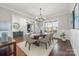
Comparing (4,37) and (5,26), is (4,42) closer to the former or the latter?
(4,37)

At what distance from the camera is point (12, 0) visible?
1545mm

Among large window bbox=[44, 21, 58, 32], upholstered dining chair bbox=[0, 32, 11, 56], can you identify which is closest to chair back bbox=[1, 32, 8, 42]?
upholstered dining chair bbox=[0, 32, 11, 56]

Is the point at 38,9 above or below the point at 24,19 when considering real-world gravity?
above

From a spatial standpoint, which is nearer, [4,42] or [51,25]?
[4,42]

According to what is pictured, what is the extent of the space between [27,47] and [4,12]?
53.4 inches

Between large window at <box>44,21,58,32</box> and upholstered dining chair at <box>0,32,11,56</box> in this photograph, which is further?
large window at <box>44,21,58,32</box>

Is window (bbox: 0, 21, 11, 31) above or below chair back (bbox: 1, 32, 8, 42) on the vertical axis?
above

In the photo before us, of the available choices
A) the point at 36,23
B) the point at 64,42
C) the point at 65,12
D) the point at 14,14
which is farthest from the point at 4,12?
the point at 64,42

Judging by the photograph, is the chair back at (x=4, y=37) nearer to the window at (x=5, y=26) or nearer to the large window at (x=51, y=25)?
the window at (x=5, y=26)

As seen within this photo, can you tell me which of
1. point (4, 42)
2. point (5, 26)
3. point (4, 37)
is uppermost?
point (5, 26)

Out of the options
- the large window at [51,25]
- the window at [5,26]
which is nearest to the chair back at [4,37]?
the window at [5,26]

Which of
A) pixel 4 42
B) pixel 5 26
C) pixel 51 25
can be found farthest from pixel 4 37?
pixel 51 25

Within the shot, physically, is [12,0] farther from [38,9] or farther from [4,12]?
[38,9]

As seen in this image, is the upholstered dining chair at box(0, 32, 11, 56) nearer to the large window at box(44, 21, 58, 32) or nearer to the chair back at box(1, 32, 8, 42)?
the chair back at box(1, 32, 8, 42)
